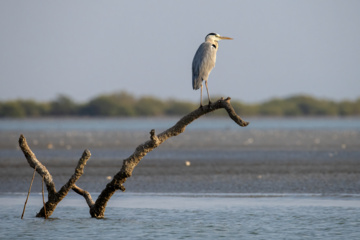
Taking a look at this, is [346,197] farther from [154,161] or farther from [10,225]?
[154,161]

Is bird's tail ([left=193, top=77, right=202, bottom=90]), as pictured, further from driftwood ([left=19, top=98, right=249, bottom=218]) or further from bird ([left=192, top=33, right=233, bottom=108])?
driftwood ([left=19, top=98, right=249, bottom=218])

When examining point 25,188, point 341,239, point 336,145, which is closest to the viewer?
point 341,239

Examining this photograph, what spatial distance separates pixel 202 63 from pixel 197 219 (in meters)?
3.41

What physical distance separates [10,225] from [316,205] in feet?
20.1

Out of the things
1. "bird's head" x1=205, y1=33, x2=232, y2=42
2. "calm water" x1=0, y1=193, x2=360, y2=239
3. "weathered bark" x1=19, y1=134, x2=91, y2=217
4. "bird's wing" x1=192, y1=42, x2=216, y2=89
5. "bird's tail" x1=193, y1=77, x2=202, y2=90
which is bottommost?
"calm water" x1=0, y1=193, x2=360, y2=239

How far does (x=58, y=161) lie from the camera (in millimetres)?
26562

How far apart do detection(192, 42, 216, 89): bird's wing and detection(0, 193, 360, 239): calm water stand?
2.63 metres

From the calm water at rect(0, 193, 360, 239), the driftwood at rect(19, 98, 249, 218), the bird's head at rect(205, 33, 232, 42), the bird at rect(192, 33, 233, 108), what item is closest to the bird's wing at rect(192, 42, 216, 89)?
the bird at rect(192, 33, 233, 108)

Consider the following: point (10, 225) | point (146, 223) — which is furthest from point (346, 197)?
point (10, 225)

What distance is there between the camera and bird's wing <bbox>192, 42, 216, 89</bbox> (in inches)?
601

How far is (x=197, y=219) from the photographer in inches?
539

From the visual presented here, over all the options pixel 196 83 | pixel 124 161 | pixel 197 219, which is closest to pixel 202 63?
pixel 196 83

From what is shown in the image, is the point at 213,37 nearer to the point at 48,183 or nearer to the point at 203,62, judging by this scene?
the point at 203,62

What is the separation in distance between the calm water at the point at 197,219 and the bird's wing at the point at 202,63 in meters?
2.63
